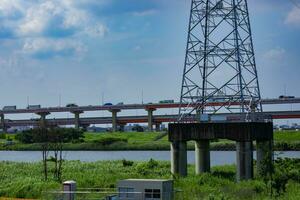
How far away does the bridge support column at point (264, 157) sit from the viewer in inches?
1278

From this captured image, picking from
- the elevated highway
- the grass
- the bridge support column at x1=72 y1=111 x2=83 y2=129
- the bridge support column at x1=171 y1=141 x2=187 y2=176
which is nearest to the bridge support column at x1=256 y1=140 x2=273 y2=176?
the bridge support column at x1=171 y1=141 x2=187 y2=176

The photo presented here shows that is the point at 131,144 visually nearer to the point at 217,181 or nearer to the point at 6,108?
the point at 6,108

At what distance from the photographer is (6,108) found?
524 ft

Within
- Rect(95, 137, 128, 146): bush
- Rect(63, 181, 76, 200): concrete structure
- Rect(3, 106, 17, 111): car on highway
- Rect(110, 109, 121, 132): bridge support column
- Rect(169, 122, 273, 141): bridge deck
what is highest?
Rect(3, 106, 17, 111): car on highway

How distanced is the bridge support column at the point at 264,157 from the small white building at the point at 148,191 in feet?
35.0

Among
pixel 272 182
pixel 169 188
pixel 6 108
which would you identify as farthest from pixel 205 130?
pixel 6 108

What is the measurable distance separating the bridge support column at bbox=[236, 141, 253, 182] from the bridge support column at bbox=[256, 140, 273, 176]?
0.73 m

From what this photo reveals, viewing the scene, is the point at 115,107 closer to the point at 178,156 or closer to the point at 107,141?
the point at 107,141

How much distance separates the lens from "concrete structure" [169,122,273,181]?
33719 mm

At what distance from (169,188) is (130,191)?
1.52 m

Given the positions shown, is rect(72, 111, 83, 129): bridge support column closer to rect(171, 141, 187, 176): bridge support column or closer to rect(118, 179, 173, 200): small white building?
rect(171, 141, 187, 176): bridge support column

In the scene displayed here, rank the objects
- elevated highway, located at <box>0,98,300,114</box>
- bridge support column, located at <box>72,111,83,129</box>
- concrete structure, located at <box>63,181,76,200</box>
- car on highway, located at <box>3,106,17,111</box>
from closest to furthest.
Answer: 1. concrete structure, located at <box>63,181,76,200</box>
2. elevated highway, located at <box>0,98,300,114</box>
3. bridge support column, located at <box>72,111,83,129</box>
4. car on highway, located at <box>3,106,17,111</box>

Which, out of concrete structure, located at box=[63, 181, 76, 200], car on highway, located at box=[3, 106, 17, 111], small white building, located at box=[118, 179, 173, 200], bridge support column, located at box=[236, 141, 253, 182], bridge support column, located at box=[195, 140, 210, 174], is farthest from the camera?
car on highway, located at box=[3, 106, 17, 111]

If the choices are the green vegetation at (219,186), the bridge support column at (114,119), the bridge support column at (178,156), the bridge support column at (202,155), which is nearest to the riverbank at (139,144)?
the bridge support column at (114,119)
